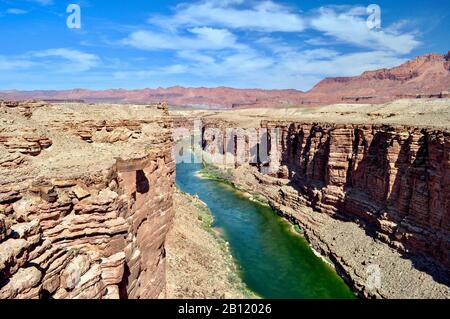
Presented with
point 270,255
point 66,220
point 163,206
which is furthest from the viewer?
point 270,255

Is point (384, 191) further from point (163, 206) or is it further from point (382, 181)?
point (163, 206)

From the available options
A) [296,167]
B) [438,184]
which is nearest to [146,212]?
[438,184]

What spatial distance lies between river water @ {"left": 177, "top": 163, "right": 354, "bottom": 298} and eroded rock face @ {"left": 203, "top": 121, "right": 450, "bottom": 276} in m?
4.32

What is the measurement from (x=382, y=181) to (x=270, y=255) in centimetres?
1158

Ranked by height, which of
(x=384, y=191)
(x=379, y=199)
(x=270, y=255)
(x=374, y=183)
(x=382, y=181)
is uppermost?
(x=382, y=181)

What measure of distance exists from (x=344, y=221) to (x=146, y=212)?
22051 mm

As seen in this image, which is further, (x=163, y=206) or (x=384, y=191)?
(x=384, y=191)

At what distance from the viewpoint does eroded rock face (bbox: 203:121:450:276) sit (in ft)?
78.3

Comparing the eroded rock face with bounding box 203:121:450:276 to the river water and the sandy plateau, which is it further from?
the river water

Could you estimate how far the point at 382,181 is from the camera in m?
29.9

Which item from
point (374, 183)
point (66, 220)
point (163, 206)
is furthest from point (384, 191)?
point (66, 220)

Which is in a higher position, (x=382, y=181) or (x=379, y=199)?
(x=382, y=181)

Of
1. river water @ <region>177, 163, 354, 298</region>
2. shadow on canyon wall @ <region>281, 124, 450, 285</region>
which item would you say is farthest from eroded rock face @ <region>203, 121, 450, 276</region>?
river water @ <region>177, 163, 354, 298</region>

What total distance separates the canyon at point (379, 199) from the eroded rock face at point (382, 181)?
70 mm
